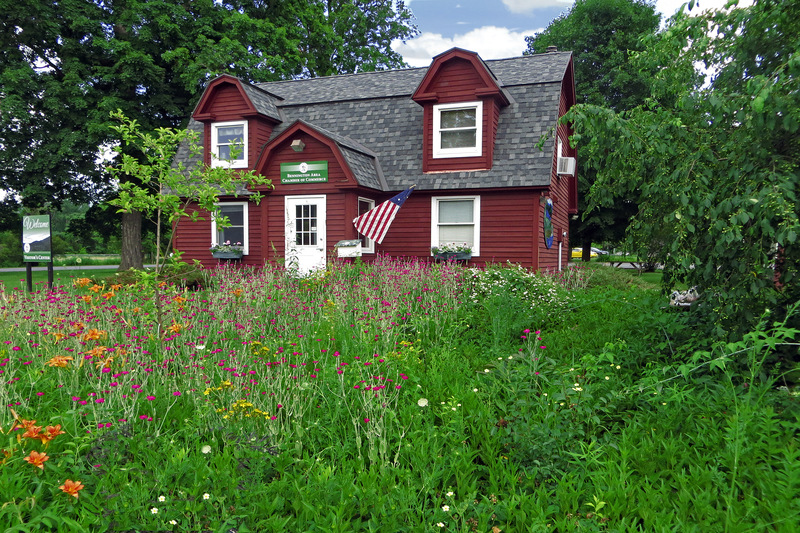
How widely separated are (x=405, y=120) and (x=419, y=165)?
5.82 feet

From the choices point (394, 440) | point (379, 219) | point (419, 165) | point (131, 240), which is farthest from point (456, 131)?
point (131, 240)

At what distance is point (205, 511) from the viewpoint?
276 cm

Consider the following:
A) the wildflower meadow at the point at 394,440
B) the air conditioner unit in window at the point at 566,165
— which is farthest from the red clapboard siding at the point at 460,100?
the wildflower meadow at the point at 394,440

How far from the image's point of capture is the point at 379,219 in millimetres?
12305

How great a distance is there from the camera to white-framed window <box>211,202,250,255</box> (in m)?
14.5

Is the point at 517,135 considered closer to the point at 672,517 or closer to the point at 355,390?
the point at 355,390

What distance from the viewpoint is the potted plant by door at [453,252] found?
13.2 m

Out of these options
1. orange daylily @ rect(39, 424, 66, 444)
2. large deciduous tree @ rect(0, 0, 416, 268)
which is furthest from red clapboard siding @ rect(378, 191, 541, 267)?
orange daylily @ rect(39, 424, 66, 444)

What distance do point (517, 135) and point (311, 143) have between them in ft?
17.9

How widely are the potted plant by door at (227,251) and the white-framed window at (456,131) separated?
6.27 meters

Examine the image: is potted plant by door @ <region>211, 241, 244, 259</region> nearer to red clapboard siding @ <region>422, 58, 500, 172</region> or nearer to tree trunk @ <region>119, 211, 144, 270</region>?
red clapboard siding @ <region>422, 58, 500, 172</region>

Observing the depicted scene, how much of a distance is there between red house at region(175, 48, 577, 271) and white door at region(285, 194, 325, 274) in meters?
0.03

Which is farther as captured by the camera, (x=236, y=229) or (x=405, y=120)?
(x=236, y=229)

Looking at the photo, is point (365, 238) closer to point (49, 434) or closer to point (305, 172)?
point (305, 172)
